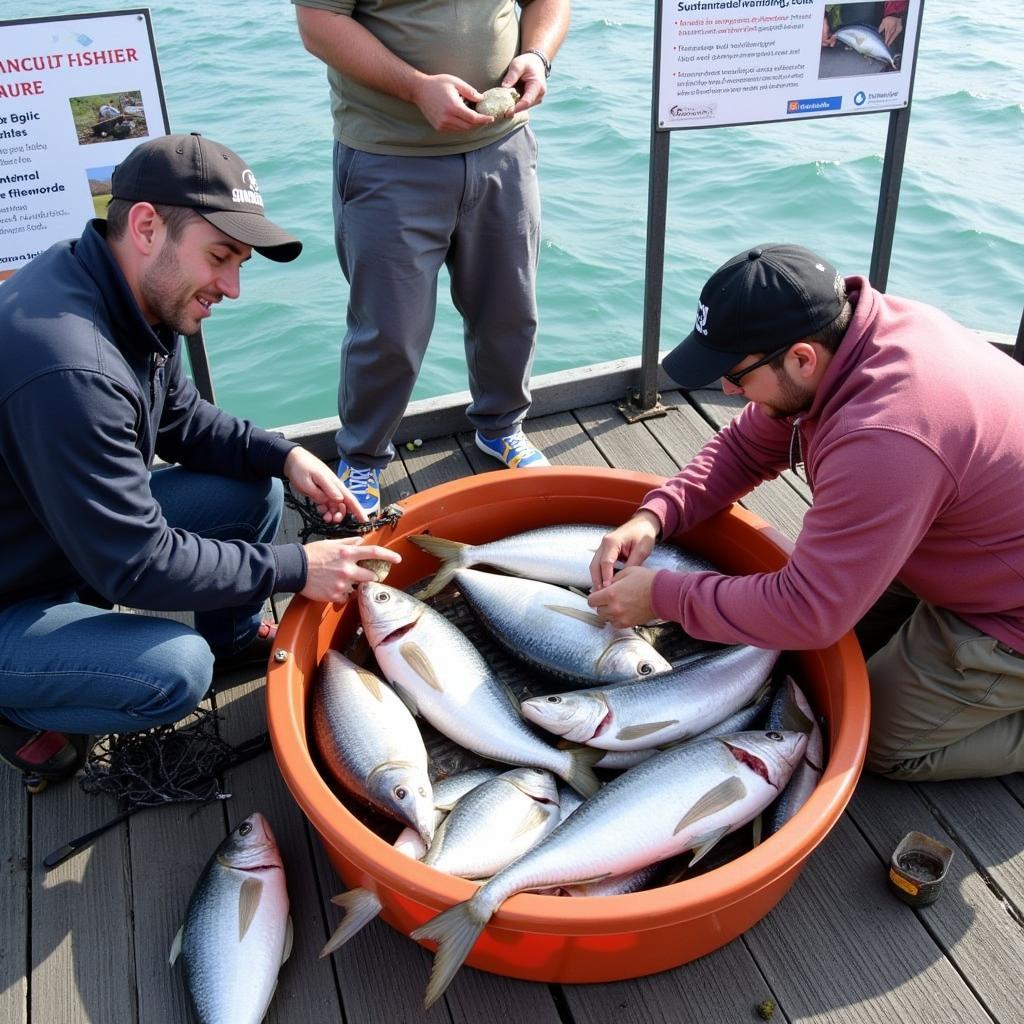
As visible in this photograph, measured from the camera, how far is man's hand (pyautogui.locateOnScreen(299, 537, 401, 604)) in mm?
2672

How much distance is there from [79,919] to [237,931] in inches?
20.3

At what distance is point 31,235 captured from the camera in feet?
10.5

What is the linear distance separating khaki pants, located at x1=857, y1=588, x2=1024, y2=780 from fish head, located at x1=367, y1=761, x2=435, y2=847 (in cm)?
125

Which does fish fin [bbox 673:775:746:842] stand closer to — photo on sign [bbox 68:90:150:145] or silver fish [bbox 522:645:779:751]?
silver fish [bbox 522:645:779:751]

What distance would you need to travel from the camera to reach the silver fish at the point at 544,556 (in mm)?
3102

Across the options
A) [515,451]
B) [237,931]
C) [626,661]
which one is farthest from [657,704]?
[515,451]

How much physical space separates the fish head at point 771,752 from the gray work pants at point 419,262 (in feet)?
5.80

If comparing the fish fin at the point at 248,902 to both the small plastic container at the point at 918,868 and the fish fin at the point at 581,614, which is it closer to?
the fish fin at the point at 581,614

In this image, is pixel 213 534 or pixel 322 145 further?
pixel 322 145

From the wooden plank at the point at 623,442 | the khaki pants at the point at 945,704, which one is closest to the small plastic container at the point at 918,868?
the khaki pants at the point at 945,704

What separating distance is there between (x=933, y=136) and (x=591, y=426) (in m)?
10.5

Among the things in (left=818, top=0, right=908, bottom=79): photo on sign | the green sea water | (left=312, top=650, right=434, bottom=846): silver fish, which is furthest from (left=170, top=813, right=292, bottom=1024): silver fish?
the green sea water

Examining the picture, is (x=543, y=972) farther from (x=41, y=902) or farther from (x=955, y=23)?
(x=955, y=23)

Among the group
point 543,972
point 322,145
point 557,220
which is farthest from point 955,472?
point 322,145
